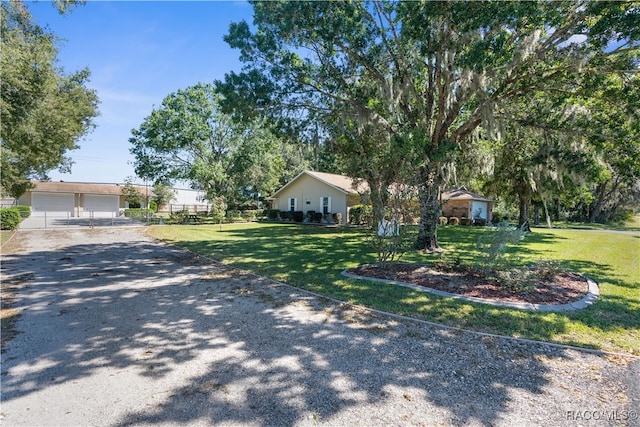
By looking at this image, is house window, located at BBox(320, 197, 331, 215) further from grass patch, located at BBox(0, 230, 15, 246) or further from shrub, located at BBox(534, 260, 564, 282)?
shrub, located at BBox(534, 260, 564, 282)

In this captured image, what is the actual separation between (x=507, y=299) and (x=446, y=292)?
1.01 m

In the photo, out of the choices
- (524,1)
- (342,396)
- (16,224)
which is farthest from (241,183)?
(342,396)

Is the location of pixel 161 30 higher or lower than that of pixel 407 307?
higher

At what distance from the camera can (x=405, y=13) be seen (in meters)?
7.29

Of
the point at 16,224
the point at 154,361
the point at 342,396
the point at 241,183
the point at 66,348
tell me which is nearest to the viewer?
the point at 342,396

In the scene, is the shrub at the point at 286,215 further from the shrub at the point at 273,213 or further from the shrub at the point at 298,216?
the shrub at the point at 273,213

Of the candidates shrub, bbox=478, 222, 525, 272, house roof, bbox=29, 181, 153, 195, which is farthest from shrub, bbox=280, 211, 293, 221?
shrub, bbox=478, 222, 525, 272

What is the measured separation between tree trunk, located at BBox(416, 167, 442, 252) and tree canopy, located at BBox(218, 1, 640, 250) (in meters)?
0.04

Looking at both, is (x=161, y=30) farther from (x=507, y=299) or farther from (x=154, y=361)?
(x=507, y=299)

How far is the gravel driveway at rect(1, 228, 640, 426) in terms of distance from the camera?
2580 millimetres

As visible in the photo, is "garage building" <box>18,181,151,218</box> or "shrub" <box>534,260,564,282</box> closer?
"shrub" <box>534,260,564,282</box>

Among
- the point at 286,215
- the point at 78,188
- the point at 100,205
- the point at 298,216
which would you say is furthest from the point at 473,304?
the point at 78,188

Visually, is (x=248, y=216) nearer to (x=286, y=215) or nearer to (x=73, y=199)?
(x=286, y=215)

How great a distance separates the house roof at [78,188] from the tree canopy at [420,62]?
32.9 metres
